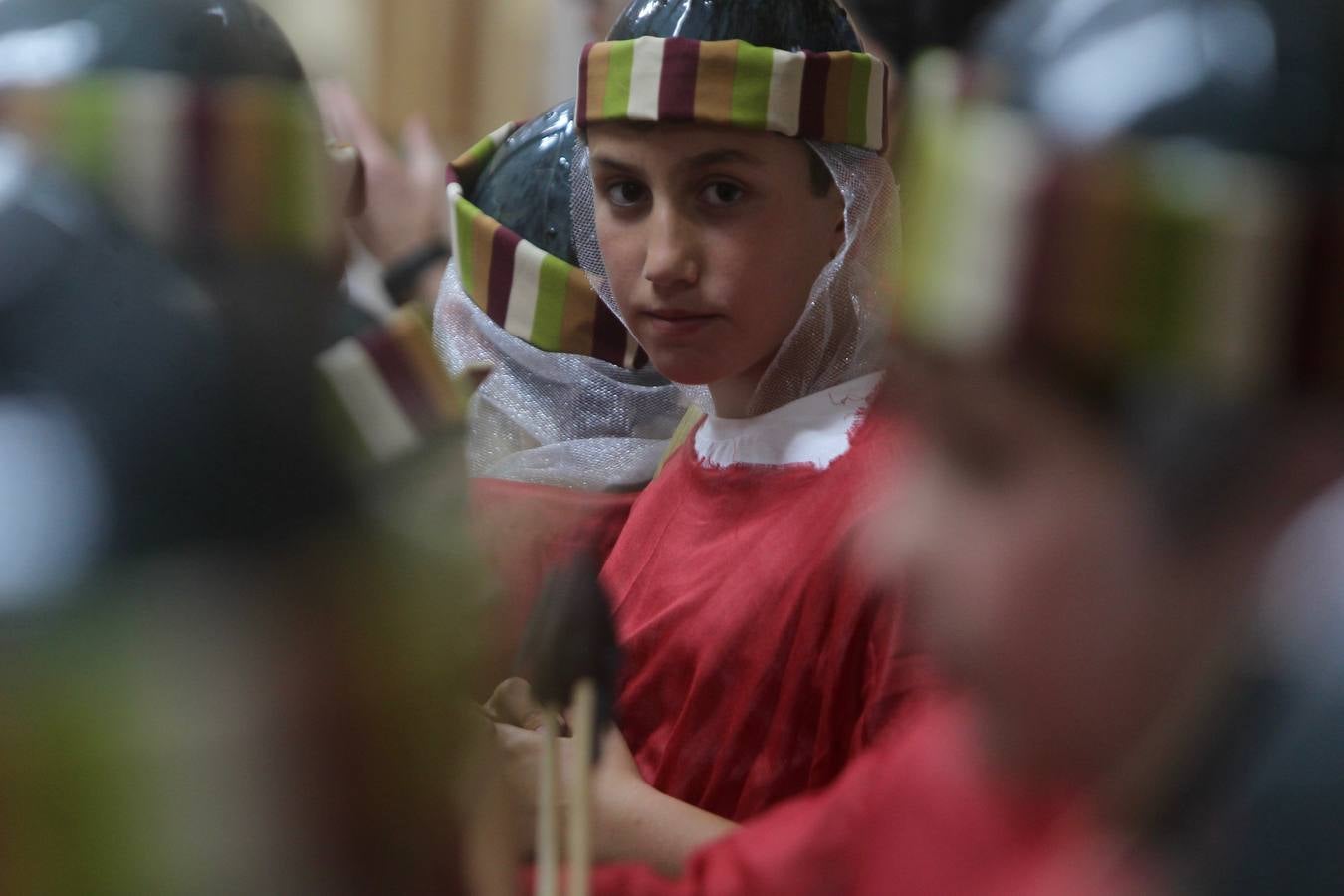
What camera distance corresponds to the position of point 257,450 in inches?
21.3

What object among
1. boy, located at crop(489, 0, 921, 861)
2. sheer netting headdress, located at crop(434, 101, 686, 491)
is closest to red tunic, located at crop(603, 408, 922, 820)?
boy, located at crop(489, 0, 921, 861)

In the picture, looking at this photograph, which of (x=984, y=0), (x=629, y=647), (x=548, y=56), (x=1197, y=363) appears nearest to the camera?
(x=1197, y=363)

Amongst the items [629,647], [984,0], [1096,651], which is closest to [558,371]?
[629,647]

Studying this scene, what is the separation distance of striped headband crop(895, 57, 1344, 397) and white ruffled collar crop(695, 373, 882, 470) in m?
0.82

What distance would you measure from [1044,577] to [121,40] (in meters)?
0.45

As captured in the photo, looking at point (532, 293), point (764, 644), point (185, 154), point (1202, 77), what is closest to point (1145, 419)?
point (1202, 77)

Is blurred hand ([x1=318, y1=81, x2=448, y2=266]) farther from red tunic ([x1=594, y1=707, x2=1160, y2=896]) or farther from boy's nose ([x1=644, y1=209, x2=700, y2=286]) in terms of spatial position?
red tunic ([x1=594, y1=707, x2=1160, y2=896])

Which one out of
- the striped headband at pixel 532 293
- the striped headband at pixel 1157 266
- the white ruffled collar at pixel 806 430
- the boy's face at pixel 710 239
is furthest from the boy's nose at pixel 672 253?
the striped headband at pixel 1157 266

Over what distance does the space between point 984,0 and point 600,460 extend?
878 mm

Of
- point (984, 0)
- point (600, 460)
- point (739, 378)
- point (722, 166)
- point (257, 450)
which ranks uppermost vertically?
point (984, 0)

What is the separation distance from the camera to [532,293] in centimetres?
170

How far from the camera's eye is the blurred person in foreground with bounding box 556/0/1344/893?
491 mm

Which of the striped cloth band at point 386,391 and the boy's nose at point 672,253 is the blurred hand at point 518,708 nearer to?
the boy's nose at point 672,253

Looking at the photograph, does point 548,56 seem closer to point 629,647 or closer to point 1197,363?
point 629,647
